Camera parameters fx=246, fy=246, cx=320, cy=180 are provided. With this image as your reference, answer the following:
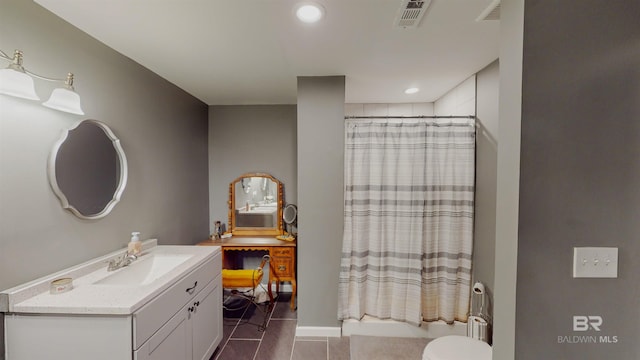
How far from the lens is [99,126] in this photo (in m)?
1.67

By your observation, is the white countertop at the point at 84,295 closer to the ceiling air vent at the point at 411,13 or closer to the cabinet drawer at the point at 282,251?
the cabinet drawer at the point at 282,251

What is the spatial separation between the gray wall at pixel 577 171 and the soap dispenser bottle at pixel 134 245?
223cm

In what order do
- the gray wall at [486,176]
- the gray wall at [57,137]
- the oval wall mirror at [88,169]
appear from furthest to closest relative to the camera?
the gray wall at [486,176]
the oval wall mirror at [88,169]
the gray wall at [57,137]

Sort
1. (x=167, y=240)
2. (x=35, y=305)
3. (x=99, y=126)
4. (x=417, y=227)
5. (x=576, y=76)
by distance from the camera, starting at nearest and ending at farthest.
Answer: (x=576, y=76)
(x=35, y=305)
(x=99, y=126)
(x=417, y=227)
(x=167, y=240)

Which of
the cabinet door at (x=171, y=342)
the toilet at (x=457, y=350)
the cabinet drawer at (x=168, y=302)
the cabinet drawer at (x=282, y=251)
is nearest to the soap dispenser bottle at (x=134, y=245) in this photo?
the cabinet drawer at (x=168, y=302)

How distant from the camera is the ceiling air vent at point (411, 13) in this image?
1.28 metres

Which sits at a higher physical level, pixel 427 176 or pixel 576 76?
pixel 576 76

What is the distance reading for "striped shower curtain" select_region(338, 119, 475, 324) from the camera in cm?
214

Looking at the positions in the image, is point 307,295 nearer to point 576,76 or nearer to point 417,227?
point 417,227

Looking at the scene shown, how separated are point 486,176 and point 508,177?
1.30 metres

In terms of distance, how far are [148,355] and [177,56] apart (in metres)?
1.93

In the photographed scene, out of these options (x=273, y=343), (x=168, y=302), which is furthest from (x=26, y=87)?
(x=273, y=343)

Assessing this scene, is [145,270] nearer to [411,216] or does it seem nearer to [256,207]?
[256,207]

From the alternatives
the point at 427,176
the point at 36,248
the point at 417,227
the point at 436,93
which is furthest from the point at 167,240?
the point at 436,93
